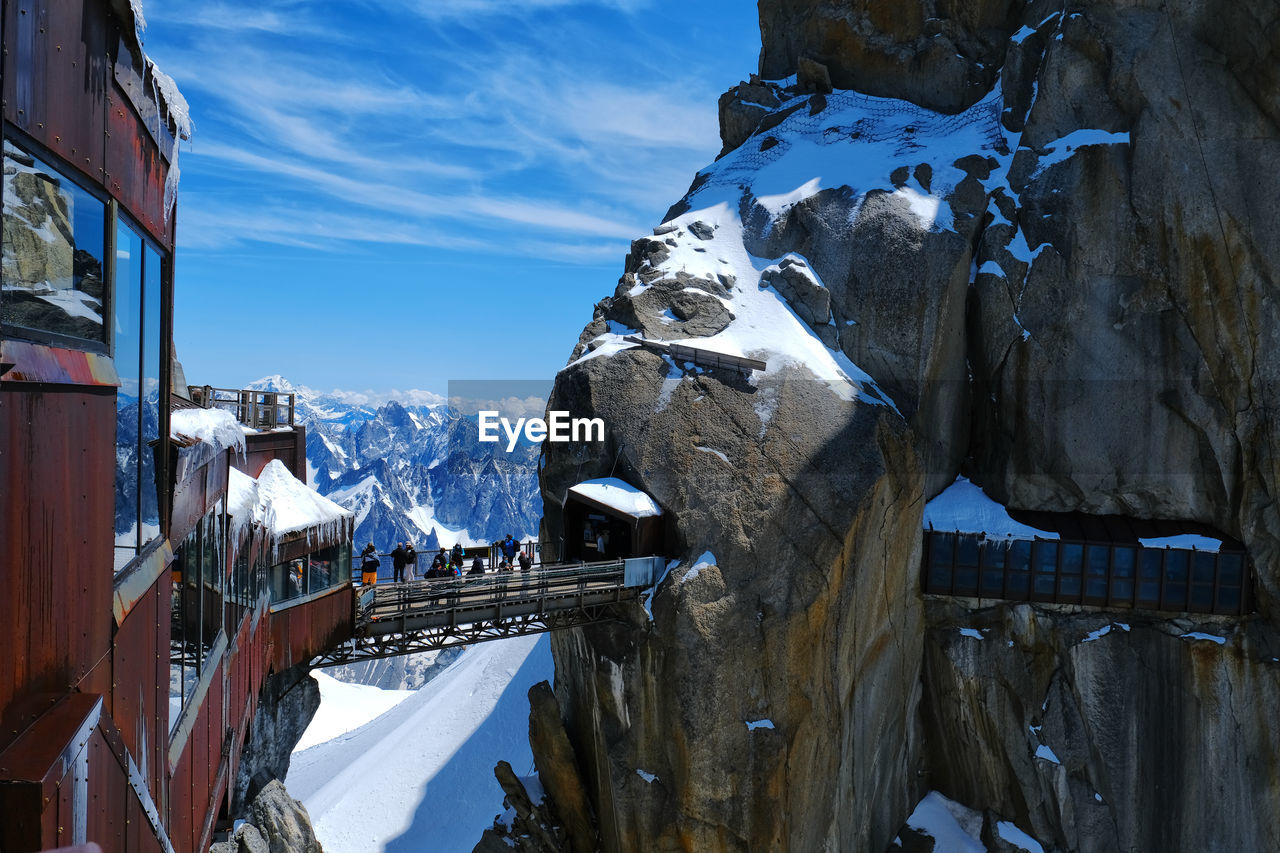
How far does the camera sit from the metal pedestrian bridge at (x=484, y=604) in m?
22.5

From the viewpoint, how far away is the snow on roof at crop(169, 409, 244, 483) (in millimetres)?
8086

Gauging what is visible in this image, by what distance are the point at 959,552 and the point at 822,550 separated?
7.42m

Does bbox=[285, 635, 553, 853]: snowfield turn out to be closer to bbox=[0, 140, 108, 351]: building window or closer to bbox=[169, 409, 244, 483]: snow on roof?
bbox=[169, 409, 244, 483]: snow on roof

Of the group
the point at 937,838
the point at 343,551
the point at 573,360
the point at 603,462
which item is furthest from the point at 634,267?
the point at 937,838

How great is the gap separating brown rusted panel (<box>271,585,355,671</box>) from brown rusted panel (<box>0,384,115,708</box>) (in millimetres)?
12884

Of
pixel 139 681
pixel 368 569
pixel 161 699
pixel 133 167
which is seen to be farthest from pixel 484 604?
pixel 133 167

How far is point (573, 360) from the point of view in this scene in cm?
3209

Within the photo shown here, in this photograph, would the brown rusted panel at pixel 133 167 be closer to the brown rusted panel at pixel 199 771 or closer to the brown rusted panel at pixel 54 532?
the brown rusted panel at pixel 54 532

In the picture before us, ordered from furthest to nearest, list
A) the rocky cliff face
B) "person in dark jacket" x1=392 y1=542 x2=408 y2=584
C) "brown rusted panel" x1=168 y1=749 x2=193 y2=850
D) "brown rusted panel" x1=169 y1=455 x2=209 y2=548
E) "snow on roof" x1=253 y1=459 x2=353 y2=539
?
the rocky cliff face, "person in dark jacket" x1=392 y1=542 x2=408 y2=584, "snow on roof" x1=253 y1=459 x2=353 y2=539, "brown rusted panel" x1=168 y1=749 x2=193 y2=850, "brown rusted panel" x1=169 y1=455 x2=209 y2=548

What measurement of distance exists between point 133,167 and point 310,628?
14.8m

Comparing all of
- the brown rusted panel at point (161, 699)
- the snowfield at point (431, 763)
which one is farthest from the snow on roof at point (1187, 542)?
the brown rusted panel at point (161, 699)

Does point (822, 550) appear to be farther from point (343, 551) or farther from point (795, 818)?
point (343, 551)

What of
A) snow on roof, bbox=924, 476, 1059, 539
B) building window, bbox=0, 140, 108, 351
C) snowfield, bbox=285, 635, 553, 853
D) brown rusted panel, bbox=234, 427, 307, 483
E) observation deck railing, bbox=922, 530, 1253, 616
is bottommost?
snowfield, bbox=285, 635, 553, 853

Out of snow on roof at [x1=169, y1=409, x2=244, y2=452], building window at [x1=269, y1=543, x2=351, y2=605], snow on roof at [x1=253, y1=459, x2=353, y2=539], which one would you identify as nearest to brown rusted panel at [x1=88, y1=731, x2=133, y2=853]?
snow on roof at [x1=169, y1=409, x2=244, y2=452]
